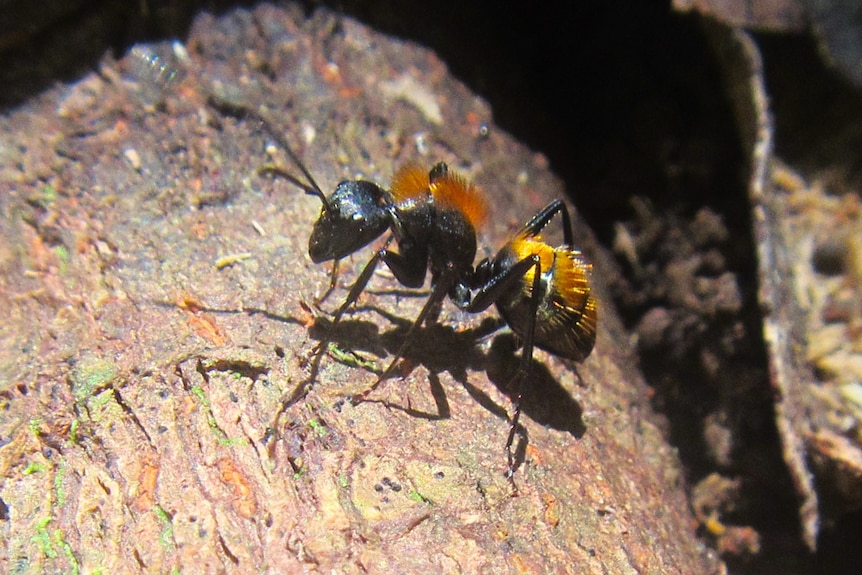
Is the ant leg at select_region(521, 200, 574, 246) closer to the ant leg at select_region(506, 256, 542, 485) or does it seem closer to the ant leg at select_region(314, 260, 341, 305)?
the ant leg at select_region(506, 256, 542, 485)

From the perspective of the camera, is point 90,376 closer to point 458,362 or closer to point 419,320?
point 419,320

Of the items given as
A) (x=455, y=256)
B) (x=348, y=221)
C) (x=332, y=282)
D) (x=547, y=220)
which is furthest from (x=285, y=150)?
(x=547, y=220)

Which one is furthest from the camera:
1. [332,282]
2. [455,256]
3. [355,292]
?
[455,256]

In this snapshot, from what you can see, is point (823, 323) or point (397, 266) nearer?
point (397, 266)

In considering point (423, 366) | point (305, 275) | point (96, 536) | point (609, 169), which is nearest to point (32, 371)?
point (96, 536)

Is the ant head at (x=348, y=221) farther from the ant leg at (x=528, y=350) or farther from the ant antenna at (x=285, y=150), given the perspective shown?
the ant leg at (x=528, y=350)

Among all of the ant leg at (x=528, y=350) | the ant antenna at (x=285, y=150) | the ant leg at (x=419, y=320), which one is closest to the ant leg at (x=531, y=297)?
the ant leg at (x=528, y=350)

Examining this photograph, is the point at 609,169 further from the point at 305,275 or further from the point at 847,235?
the point at 305,275
